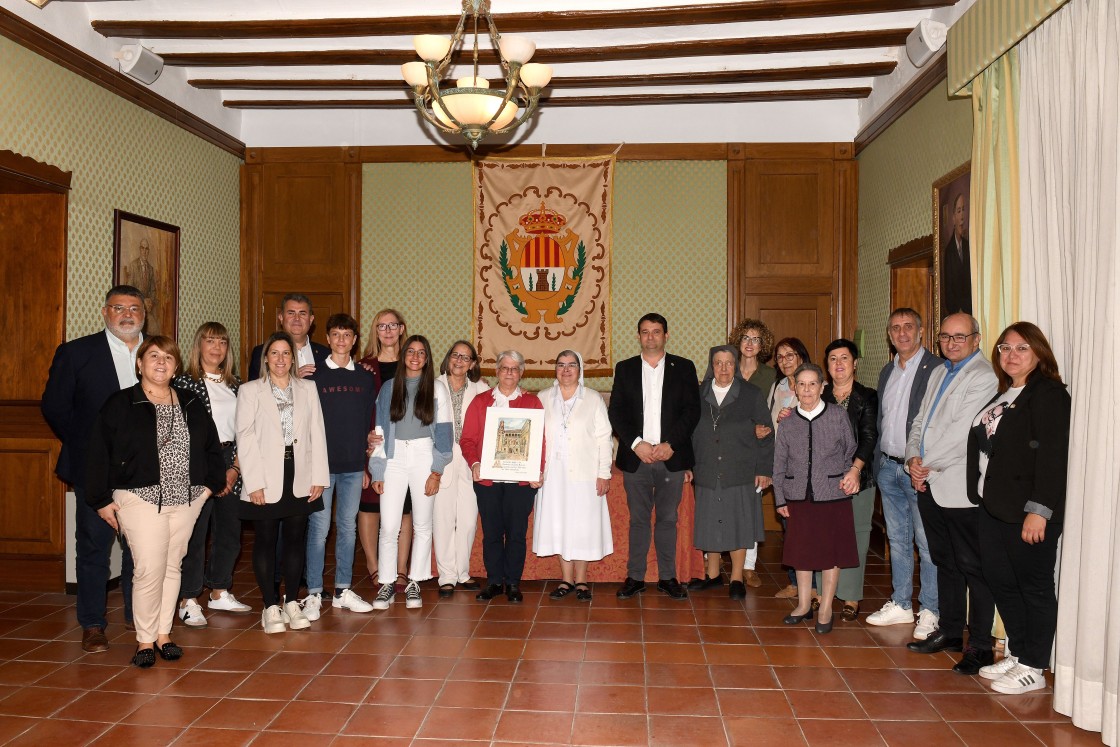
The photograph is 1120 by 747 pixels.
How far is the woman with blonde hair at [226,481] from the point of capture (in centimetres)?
467

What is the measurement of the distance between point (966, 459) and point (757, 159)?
15.6 ft

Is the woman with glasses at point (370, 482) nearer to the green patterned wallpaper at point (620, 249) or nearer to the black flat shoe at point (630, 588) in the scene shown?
the black flat shoe at point (630, 588)

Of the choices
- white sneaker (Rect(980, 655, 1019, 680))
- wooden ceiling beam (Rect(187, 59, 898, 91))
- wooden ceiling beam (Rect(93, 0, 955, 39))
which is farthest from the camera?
wooden ceiling beam (Rect(187, 59, 898, 91))

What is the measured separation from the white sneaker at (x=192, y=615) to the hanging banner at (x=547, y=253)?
407 centimetres

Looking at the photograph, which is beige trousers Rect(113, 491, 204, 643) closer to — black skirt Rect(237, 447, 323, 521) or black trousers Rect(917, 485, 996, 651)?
black skirt Rect(237, 447, 323, 521)

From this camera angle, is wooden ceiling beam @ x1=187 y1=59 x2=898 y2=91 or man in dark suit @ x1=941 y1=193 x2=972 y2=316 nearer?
man in dark suit @ x1=941 y1=193 x2=972 y2=316

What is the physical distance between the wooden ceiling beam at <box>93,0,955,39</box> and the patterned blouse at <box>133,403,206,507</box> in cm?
319

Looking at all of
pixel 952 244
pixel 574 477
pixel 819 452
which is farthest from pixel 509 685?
pixel 952 244

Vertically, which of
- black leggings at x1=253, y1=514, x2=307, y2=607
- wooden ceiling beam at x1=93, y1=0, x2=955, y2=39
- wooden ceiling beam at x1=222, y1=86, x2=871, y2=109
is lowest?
black leggings at x1=253, y1=514, x2=307, y2=607

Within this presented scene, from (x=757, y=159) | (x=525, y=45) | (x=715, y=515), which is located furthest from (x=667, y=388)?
(x=757, y=159)

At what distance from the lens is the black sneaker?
5359 mm

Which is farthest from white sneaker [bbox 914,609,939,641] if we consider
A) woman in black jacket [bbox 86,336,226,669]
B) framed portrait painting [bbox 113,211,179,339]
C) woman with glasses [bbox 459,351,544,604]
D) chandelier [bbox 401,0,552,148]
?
framed portrait painting [bbox 113,211,179,339]

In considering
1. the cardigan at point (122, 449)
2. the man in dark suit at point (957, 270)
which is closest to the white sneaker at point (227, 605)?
the cardigan at point (122, 449)

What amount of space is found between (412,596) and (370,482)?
2.48ft
